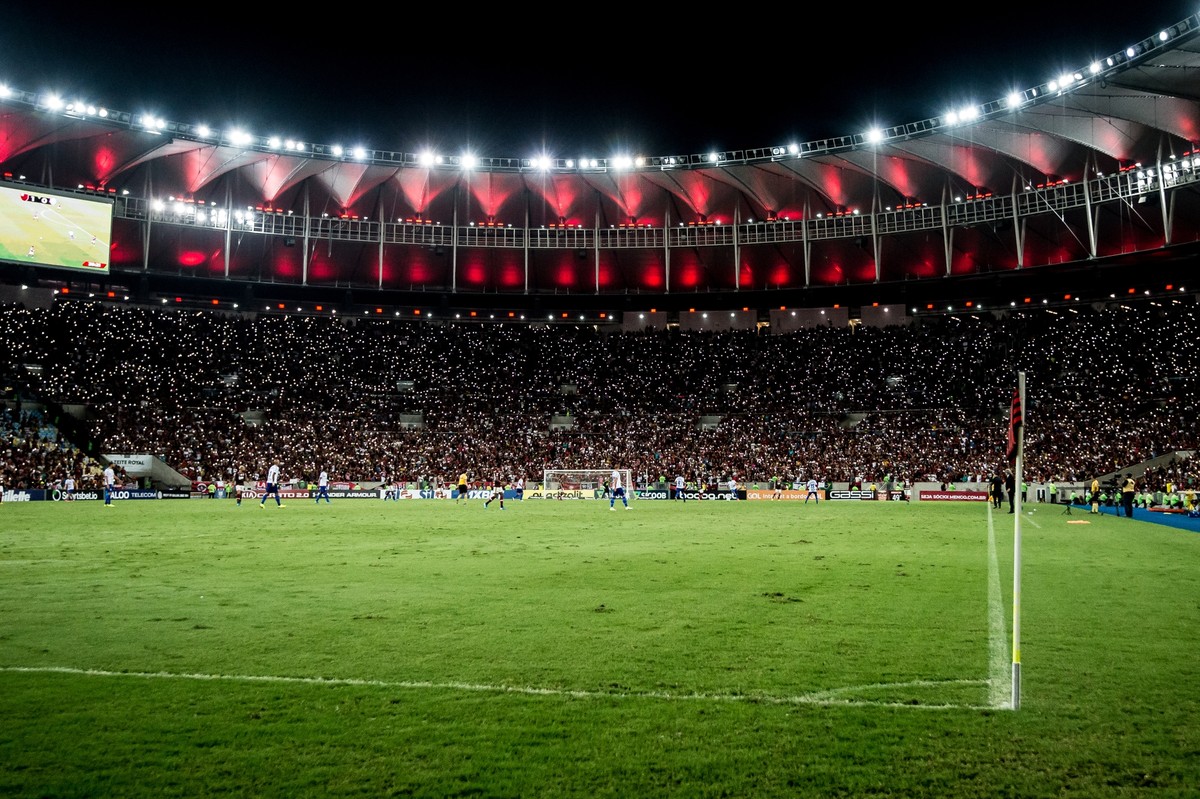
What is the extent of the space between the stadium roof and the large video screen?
5587mm

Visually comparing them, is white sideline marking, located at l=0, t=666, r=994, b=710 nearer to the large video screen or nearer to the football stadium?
the football stadium

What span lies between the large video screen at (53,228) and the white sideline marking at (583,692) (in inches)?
1781

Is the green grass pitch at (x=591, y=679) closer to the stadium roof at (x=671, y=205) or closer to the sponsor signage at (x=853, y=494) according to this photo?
the sponsor signage at (x=853, y=494)

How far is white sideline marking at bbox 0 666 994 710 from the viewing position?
607cm

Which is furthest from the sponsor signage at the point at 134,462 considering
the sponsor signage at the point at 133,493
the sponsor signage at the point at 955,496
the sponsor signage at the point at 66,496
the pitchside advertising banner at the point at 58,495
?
the sponsor signage at the point at 955,496

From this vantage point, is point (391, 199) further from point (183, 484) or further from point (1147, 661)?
point (1147, 661)

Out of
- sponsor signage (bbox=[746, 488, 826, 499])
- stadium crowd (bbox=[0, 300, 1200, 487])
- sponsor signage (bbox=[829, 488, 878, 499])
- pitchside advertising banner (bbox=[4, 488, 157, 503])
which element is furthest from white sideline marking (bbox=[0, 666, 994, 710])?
stadium crowd (bbox=[0, 300, 1200, 487])

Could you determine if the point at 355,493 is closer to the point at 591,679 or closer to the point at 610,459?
the point at 610,459

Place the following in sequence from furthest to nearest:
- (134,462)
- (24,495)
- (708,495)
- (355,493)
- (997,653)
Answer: (355,493)
(134,462)
(708,495)
(24,495)
(997,653)

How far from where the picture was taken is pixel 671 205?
63.7 meters

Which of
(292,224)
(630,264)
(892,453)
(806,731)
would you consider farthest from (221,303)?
(806,731)

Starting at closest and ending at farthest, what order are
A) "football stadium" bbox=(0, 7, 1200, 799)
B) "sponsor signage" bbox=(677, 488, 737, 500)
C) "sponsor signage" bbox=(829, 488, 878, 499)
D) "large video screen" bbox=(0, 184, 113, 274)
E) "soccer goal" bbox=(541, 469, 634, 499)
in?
"football stadium" bbox=(0, 7, 1200, 799), "large video screen" bbox=(0, 184, 113, 274), "sponsor signage" bbox=(829, 488, 878, 499), "sponsor signage" bbox=(677, 488, 737, 500), "soccer goal" bbox=(541, 469, 634, 499)

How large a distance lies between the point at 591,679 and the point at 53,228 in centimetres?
4848

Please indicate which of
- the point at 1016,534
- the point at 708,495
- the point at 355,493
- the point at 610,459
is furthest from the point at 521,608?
the point at 610,459
